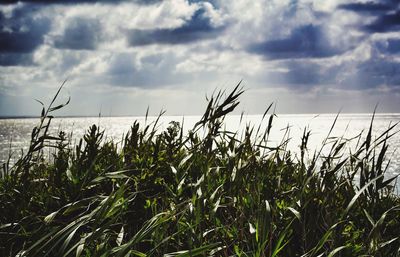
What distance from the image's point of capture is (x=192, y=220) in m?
2.74

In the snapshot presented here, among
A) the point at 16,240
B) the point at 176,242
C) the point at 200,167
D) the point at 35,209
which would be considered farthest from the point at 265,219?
the point at 35,209

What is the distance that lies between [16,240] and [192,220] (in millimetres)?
1623

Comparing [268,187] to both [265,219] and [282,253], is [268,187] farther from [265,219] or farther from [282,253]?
[265,219]

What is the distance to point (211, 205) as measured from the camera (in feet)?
9.61

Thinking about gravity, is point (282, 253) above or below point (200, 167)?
below

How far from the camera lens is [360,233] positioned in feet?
11.2

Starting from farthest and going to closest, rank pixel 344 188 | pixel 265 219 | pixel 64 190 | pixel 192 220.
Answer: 1. pixel 64 190
2. pixel 344 188
3. pixel 192 220
4. pixel 265 219

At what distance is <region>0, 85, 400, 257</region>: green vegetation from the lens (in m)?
2.58

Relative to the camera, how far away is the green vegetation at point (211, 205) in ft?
8.48

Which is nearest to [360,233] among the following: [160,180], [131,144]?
[160,180]

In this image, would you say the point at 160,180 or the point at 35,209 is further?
the point at 160,180

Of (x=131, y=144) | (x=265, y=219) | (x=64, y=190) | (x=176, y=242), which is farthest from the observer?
(x=131, y=144)

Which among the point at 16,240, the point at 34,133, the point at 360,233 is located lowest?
the point at 16,240

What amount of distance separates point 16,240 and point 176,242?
1.42 metres
